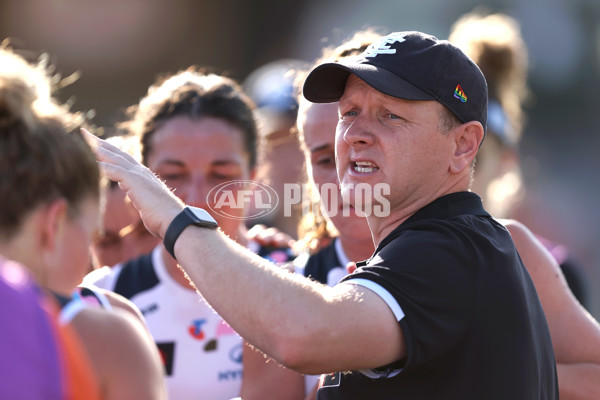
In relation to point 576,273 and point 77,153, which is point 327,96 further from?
point 576,273

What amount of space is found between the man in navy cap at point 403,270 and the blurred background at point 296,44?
888 cm

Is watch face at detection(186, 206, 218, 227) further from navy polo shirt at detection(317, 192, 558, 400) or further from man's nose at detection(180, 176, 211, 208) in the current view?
man's nose at detection(180, 176, 211, 208)

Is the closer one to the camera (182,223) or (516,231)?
(182,223)

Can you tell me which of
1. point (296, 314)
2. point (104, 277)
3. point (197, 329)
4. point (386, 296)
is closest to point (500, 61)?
point (197, 329)

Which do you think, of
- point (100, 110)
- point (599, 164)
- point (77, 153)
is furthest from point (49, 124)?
point (599, 164)

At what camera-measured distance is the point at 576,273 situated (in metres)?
3.88

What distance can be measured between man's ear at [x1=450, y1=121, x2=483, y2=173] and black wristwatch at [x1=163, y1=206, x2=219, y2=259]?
75 centimetres

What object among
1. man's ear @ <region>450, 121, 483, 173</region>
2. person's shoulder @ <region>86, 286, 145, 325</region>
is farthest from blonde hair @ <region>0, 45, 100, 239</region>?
man's ear @ <region>450, 121, 483, 173</region>

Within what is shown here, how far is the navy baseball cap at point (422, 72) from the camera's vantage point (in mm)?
2322

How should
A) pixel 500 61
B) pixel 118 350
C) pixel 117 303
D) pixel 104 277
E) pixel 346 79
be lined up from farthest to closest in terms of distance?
pixel 500 61 → pixel 104 277 → pixel 346 79 → pixel 117 303 → pixel 118 350

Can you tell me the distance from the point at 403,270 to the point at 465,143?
616 millimetres

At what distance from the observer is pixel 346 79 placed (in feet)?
8.45

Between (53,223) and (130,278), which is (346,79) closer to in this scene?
(53,223)

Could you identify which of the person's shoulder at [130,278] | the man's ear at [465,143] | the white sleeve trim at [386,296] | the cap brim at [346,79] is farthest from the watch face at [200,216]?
the person's shoulder at [130,278]
